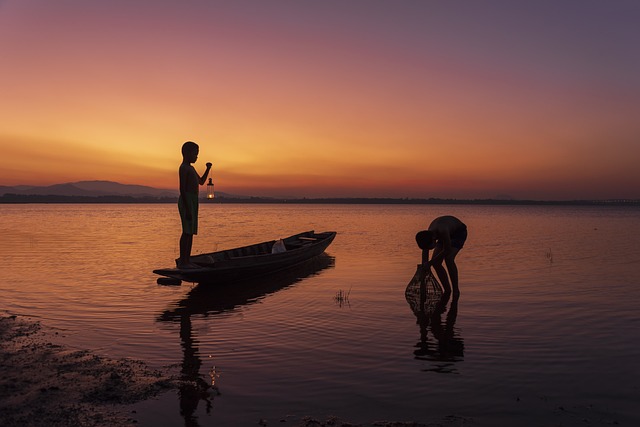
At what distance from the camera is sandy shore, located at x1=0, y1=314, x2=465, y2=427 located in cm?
600

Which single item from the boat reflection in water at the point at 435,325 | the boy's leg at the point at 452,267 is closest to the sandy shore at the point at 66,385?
the boat reflection in water at the point at 435,325

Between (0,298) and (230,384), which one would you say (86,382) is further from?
(0,298)

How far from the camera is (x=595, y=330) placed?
11242mm

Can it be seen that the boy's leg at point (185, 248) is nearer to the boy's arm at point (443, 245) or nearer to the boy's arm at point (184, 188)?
the boy's arm at point (184, 188)

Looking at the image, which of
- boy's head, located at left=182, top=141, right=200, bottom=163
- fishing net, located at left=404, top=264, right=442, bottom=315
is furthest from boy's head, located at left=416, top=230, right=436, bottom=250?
boy's head, located at left=182, top=141, right=200, bottom=163

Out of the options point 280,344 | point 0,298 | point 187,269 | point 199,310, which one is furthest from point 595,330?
point 0,298

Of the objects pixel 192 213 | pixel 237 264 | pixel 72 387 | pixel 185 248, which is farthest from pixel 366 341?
pixel 237 264

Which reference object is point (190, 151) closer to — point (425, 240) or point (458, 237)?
point (425, 240)

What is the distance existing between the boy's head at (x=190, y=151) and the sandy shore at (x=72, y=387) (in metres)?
6.12

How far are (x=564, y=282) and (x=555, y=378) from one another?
12397mm

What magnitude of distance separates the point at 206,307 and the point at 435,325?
252 inches

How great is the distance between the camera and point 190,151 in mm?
13867

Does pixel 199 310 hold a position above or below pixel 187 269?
below

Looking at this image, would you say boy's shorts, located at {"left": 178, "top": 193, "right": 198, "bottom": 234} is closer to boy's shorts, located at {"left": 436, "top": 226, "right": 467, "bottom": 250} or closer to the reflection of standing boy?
the reflection of standing boy
